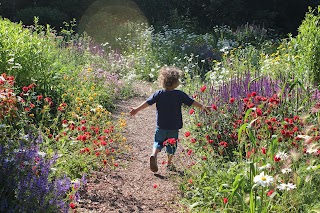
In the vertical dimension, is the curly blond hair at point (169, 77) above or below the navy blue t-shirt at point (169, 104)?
above

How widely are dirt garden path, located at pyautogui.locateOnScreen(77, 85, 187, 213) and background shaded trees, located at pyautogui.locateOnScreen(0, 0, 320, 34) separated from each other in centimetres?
1311

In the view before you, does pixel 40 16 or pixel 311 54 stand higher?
pixel 40 16

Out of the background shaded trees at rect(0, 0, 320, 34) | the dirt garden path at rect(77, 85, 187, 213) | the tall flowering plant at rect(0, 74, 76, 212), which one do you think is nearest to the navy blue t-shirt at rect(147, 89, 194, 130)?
the dirt garden path at rect(77, 85, 187, 213)

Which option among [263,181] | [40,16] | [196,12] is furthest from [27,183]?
[196,12]

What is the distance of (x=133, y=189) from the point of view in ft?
14.2

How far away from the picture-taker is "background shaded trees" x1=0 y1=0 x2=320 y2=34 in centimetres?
1812

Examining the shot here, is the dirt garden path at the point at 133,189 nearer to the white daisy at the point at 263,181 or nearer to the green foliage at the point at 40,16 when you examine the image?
the white daisy at the point at 263,181

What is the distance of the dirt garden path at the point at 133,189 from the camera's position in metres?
3.85

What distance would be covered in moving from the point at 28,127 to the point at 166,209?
61.1 inches

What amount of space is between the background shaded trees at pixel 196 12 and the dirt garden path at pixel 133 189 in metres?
13.1

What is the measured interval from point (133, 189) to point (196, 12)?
16.3m

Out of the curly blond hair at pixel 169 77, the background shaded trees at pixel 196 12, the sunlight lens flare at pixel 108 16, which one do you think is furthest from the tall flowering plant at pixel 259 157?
the background shaded trees at pixel 196 12

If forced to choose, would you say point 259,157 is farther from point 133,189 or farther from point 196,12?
point 196,12

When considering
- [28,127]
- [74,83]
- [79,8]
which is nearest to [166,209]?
[28,127]
